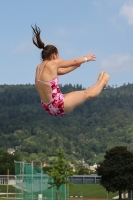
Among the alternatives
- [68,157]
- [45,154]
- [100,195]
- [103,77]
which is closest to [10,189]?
[100,195]

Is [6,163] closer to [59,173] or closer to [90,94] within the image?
[59,173]

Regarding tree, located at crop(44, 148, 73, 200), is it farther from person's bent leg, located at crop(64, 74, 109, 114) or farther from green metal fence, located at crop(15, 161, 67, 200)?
person's bent leg, located at crop(64, 74, 109, 114)

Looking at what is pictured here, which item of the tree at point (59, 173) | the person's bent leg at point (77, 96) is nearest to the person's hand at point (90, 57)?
the person's bent leg at point (77, 96)

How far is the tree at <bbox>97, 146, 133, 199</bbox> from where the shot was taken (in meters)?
59.2

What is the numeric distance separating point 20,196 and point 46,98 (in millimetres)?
27692

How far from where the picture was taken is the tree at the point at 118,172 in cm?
5925

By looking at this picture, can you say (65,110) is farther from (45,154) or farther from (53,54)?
(45,154)

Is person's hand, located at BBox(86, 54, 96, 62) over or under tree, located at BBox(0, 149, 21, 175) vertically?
under

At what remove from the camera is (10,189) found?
6969 cm

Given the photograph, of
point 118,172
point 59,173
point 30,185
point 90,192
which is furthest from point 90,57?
point 90,192

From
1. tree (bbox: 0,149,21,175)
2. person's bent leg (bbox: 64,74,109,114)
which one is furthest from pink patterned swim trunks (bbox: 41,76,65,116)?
tree (bbox: 0,149,21,175)

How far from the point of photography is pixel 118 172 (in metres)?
60.1

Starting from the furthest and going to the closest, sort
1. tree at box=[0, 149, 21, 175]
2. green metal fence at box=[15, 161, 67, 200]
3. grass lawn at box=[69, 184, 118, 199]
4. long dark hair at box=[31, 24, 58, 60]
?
tree at box=[0, 149, 21, 175]
grass lawn at box=[69, 184, 118, 199]
green metal fence at box=[15, 161, 67, 200]
long dark hair at box=[31, 24, 58, 60]

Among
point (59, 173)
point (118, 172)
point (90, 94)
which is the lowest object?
point (59, 173)
